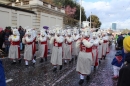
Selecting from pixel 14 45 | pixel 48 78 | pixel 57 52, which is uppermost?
pixel 14 45

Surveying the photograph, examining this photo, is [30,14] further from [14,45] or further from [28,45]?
[28,45]

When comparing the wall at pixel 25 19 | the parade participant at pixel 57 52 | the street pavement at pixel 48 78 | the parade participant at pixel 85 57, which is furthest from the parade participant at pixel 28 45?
the wall at pixel 25 19

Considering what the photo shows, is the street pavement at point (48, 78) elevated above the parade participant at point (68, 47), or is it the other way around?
the parade participant at point (68, 47)

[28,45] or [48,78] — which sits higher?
[28,45]

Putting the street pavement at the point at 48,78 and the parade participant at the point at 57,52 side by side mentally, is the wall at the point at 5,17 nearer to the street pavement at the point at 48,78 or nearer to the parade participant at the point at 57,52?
the street pavement at the point at 48,78

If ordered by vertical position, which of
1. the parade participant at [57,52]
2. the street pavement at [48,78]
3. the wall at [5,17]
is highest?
the wall at [5,17]

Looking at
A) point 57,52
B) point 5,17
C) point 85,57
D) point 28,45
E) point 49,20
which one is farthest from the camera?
point 49,20

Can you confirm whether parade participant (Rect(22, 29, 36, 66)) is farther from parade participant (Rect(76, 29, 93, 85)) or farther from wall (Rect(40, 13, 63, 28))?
wall (Rect(40, 13, 63, 28))

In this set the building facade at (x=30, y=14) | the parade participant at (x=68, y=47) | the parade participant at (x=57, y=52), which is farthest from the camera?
the building facade at (x=30, y=14)

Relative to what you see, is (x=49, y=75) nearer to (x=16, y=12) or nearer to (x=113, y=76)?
(x=113, y=76)

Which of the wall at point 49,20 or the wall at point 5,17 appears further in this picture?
the wall at point 49,20

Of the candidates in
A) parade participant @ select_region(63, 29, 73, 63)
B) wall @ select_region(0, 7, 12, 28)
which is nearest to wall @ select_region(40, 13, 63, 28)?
wall @ select_region(0, 7, 12, 28)

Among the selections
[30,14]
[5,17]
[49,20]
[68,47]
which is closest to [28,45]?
[68,47]

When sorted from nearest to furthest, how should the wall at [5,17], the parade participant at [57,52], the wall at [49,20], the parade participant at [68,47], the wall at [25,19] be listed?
the parade participant at [57,52], the parade participant at [68,47], the wall at [5,17], the wall at [25,19], the wall at [49,20]
